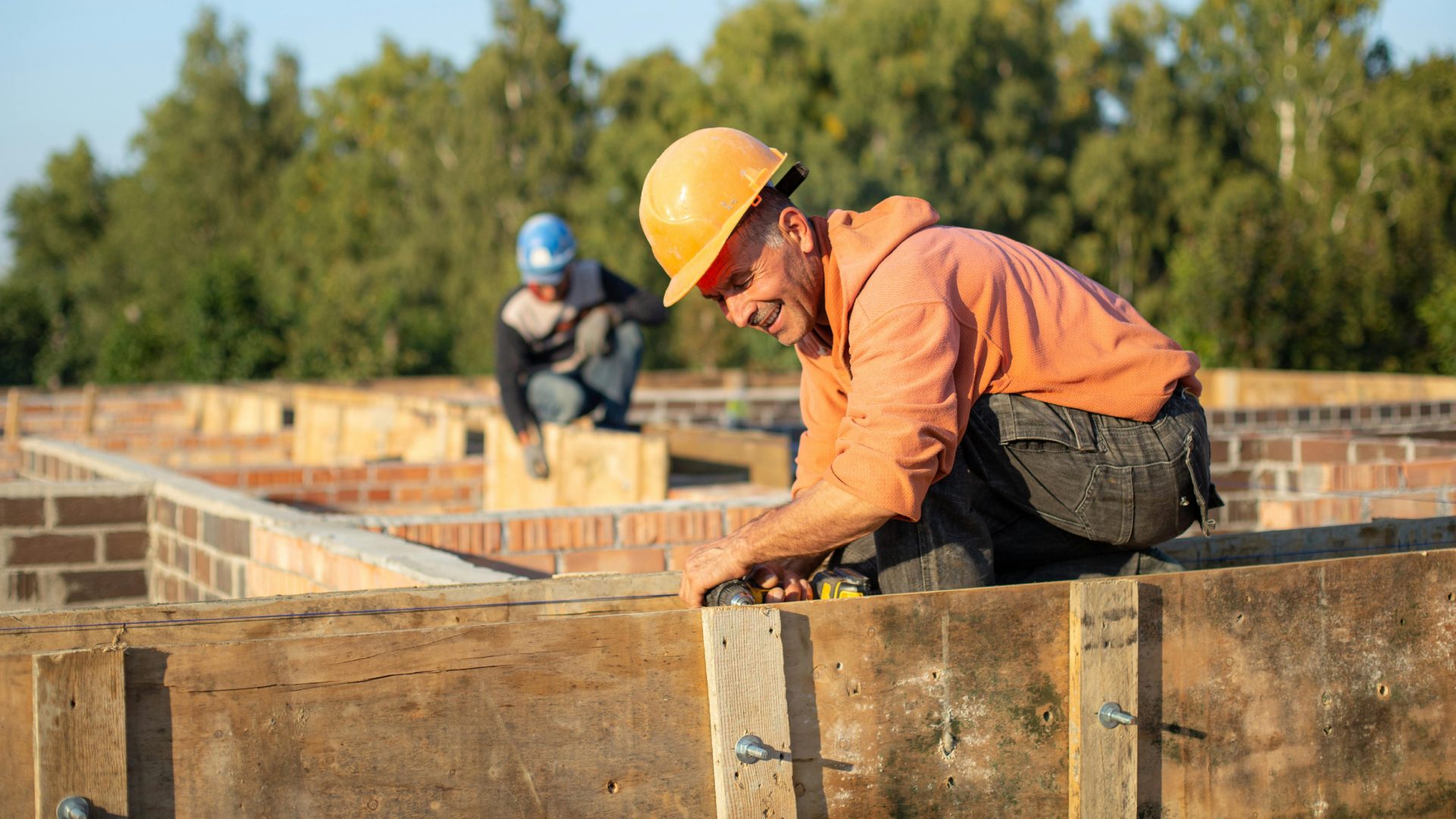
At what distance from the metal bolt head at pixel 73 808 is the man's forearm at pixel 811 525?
117 centimetres

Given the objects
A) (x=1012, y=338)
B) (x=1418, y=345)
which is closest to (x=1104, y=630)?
(x=1012, y=338)

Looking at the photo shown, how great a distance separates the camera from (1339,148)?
1252 inches

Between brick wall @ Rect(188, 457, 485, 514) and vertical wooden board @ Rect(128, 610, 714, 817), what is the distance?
5.27 m

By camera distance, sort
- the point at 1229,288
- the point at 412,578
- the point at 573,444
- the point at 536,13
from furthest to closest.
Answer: the point at 536,13 < the point at 1229,288 < the point at 573,444 < the point at 412,578

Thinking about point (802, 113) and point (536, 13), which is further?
point (536, 13)

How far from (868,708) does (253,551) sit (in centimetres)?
334

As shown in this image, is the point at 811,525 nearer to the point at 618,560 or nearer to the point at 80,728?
the point at 80,728

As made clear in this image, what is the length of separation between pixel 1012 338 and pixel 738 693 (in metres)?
0.89

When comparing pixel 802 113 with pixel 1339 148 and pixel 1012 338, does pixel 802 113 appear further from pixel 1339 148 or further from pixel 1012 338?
pixel 1012 338

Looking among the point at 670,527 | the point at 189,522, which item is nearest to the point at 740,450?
the point at 670,527

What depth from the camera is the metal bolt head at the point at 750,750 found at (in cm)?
229

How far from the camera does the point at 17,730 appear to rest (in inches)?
80.8

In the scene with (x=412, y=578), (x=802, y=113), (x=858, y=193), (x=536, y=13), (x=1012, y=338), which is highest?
(x=536, y=13)

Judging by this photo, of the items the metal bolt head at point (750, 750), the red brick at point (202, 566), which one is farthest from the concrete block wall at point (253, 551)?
the metal bolt head at point (750, 750)
